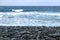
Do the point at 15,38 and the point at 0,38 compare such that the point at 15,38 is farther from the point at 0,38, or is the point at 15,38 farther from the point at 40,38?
the point at 40,38

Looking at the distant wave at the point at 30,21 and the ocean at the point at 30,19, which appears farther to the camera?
the ocean at the point at 30,19

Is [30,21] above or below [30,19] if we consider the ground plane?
above

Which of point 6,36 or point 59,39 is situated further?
point 6,36

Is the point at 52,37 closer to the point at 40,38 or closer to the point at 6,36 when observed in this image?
the point at 40,38

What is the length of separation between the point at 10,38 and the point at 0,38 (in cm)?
41

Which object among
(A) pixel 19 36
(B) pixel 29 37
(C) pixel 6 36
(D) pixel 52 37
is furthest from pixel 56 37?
(C) pixel 6 36

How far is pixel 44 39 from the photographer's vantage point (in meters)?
6.21

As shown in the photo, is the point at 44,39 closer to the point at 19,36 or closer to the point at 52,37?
the point at 52,37

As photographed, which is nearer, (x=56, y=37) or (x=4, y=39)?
(x=4, y=39)

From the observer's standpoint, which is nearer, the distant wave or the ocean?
the distant wave

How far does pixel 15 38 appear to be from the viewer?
6254 millimetres

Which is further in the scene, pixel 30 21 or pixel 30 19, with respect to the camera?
pixel 30 19

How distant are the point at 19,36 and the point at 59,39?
1.71 metres

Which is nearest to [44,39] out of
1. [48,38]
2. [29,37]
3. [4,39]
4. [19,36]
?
[48,38]
